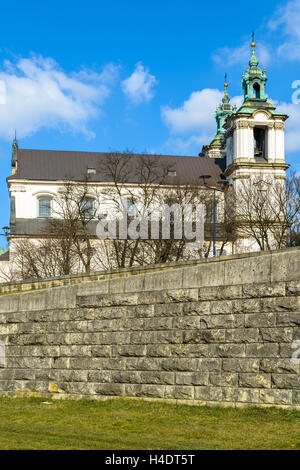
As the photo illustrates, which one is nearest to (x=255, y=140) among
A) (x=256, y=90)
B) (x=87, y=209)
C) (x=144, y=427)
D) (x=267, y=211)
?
(x=256, y=90)

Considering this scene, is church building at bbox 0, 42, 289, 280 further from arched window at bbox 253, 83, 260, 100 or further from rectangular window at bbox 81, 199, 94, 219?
rectangular window at bbox 81, 199, 94, 219

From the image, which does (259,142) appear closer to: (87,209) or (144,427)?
(87,209)

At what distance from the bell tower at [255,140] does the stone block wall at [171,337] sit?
56420mm

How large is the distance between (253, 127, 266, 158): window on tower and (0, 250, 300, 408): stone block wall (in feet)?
198

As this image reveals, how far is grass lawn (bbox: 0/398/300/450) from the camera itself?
33.7 ft

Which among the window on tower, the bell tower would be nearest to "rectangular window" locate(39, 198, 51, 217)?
the bell tower

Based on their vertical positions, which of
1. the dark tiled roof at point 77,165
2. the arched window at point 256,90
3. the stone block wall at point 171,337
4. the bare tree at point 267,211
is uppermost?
the arched window at point 256,90

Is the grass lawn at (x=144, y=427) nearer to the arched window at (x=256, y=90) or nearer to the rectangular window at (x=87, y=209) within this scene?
the rectangular window at (x=87, y=209)

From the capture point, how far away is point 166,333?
608 inches

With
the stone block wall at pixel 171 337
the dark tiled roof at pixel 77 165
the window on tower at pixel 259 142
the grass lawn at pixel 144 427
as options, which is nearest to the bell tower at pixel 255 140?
the window on tower at pixel 259 142

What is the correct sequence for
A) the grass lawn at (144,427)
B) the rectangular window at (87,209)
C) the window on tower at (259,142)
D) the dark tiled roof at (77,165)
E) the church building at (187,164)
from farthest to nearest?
the window on tower at (259,142) → the dark tiled roof at (77,165) → the church building at (187,164) → the rectangular window at (87,209) → the grass lawn at (144,427)

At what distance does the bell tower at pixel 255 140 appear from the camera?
7412 centimetres
